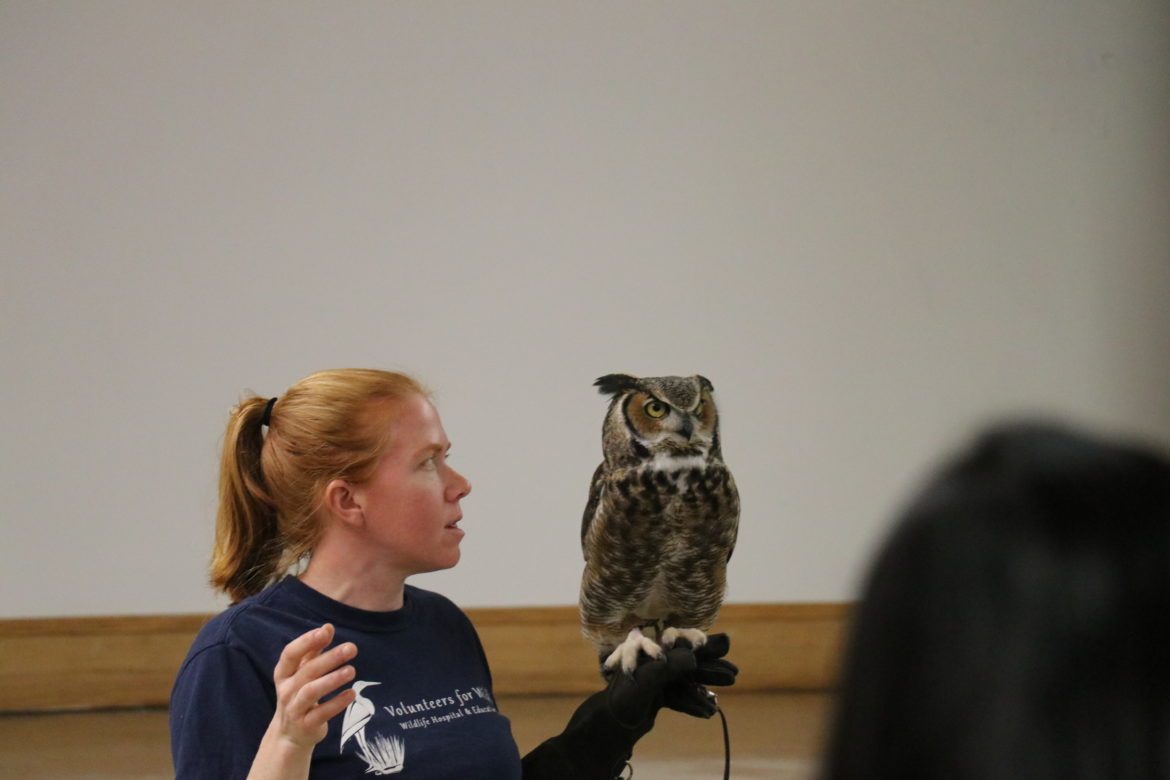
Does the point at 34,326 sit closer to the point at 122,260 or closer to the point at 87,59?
the point at 122,260

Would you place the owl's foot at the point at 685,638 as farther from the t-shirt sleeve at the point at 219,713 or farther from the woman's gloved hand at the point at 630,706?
the t-shirt sleeve at the point at 219,713

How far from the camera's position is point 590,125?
3156 millimetres

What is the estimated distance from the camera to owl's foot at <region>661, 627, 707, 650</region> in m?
1.17

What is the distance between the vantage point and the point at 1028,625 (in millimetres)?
329

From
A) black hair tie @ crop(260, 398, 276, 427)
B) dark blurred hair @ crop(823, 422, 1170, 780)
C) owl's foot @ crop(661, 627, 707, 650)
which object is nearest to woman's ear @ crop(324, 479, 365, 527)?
black hair tie @ crop(260, 398, 276, 427)

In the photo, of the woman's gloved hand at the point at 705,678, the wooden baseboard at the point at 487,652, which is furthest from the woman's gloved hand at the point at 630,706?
the wooden baseboard at the point at 487,652

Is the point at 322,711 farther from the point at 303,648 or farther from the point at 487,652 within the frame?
the point at 487,652

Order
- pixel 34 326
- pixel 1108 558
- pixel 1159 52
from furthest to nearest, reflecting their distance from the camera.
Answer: pixel 1159 52 → pixel 34 326 → pixel 1108 558

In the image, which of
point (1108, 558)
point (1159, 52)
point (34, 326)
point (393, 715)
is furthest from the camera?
point (1159, 52)

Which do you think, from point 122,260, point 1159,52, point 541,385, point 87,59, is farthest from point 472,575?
point 1159,52

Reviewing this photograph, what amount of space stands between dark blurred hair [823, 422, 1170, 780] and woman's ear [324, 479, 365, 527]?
0.85 m

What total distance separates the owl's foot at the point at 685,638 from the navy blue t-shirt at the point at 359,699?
21 cm

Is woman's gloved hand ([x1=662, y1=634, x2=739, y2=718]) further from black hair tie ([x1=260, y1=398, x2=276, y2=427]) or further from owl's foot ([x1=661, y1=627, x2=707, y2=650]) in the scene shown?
black hair tie ([x1=260, y1=398, x2=276, y2=427])

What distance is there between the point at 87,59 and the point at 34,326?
788mm
